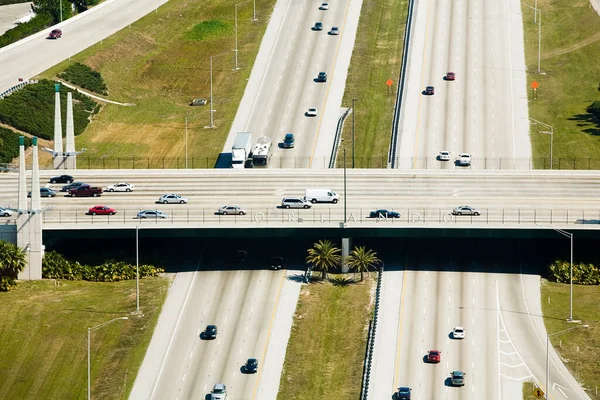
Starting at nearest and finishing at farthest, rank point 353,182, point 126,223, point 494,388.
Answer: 1. point 494,388
2. point 126,223
3. point 353,182

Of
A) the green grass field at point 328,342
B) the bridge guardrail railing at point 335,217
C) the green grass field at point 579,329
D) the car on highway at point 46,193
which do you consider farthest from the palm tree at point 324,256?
the car on highway at point 46,193

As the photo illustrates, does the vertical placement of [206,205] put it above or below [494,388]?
above

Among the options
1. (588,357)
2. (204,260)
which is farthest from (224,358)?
(588,357)

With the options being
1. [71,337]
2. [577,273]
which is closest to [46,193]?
[71,337]

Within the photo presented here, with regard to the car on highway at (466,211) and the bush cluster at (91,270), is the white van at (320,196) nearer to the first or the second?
the car on highway at (466,211)

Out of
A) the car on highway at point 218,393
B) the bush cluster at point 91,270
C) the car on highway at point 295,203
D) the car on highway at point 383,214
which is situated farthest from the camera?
the car on highway at point 295,203

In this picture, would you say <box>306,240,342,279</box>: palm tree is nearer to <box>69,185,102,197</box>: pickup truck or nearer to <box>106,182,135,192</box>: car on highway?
<box>106,182,135,192</box>: car on highway

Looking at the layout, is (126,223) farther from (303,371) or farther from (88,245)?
(303,371)
